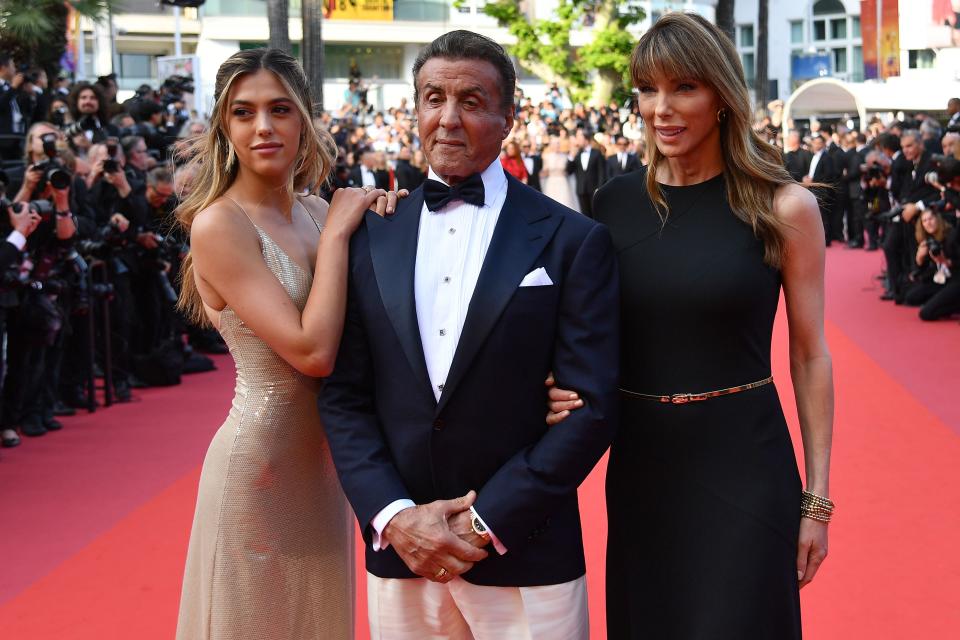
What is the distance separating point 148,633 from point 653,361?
2.59 metres

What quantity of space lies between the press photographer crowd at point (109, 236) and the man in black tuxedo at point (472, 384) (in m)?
1.08

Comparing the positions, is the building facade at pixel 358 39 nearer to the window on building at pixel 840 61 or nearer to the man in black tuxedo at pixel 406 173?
the window on building at pixel 840 61

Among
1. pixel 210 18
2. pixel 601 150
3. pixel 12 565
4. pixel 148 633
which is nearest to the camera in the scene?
pixel 148 633

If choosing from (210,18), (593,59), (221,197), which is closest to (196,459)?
(221,197)

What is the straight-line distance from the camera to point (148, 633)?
4.48 meters

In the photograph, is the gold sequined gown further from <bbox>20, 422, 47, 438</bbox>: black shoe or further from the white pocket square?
<bbox>20, 422, 47, 438</bbox>: black shoe

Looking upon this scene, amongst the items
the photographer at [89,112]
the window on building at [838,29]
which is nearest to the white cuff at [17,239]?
the photographer at [89,112]

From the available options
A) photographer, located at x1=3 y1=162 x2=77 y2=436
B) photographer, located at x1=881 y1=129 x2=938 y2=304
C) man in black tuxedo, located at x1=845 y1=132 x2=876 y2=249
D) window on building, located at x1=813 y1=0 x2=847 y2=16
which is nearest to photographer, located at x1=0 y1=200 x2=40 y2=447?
photographer, located at x1=3 y1=162 x2=77 y2=436

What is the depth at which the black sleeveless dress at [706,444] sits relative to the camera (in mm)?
2725

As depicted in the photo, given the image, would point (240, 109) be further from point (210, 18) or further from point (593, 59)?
point (210, 18)

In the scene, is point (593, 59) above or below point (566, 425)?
above

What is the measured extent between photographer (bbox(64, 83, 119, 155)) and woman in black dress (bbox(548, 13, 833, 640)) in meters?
9.90

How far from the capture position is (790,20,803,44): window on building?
→ 178 ft

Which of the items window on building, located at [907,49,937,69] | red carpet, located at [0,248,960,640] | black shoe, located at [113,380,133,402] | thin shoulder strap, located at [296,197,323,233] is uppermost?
window on building, located at [907,49,937,69]
